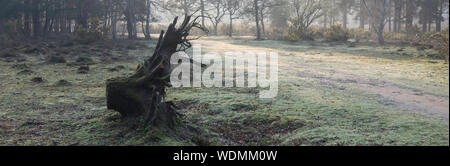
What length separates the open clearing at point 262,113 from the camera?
17.5 ft

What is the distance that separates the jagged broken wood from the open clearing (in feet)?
0.84

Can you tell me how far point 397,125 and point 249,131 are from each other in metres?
2.07

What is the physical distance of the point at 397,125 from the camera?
556 cm

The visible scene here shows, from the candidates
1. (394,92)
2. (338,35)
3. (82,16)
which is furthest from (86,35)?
(394,92)

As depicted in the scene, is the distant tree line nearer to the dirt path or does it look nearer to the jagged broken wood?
the dirt path

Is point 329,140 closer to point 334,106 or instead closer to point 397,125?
point 397,125

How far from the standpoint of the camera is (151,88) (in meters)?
5.96

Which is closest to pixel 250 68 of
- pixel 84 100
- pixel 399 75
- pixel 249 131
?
pixel 399 75


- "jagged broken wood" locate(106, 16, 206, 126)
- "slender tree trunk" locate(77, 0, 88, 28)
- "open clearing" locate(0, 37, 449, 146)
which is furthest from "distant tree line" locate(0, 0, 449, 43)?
"jagged broken wood" locate(106, 16, 206, 126)

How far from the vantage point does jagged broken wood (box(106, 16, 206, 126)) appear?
5598 mm

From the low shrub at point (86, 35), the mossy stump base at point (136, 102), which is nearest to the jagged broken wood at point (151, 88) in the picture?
the mossy stump base at point (136, 102)

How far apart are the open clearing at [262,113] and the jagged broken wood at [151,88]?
0.84ft

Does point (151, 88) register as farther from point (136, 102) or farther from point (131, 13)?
point (131, 13)

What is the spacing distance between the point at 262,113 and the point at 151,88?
1951 millimetres
